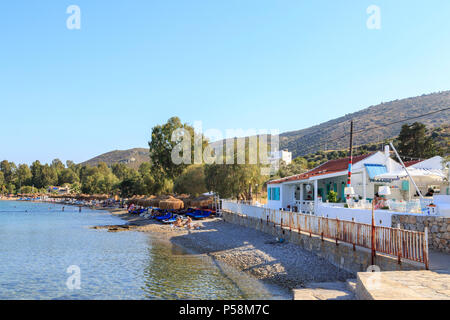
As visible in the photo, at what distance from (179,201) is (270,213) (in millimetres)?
23373

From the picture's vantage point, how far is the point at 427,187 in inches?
926

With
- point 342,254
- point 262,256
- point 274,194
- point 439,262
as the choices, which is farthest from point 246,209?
point 439,262

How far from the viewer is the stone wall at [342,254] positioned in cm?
1064

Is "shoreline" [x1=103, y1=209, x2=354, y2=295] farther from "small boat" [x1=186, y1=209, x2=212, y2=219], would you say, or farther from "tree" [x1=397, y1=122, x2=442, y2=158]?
"tree" [x1=397, y1=122, x2=442, y2=158]

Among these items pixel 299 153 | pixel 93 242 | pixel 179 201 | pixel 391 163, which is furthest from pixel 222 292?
pixel 299 153

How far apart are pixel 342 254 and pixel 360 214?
5.79 meters

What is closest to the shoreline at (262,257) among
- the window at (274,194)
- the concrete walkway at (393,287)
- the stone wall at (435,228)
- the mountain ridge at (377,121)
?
the concrete walkway at (393,287)

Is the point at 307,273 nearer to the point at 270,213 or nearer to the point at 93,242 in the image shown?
the point at 270,213

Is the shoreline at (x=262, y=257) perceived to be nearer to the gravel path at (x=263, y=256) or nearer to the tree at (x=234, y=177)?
the gravel path at (x=263, y=256)

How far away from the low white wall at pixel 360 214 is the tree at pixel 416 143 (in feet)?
92.3

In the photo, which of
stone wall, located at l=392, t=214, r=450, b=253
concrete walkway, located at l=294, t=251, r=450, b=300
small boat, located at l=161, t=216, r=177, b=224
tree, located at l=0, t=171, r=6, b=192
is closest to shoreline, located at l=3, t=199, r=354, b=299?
concrete walkway, located at l=294, t=251, r=450, b=300

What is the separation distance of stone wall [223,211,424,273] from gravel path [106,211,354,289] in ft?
0.87
